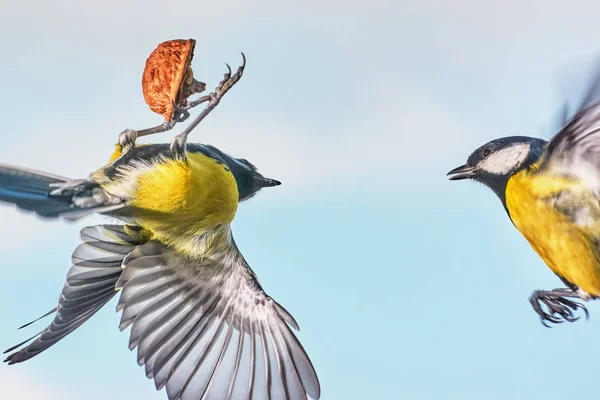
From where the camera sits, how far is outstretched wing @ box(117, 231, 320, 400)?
3.39 meters

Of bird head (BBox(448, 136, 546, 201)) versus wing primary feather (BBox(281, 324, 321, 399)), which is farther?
wing primary feather (BBox(281, 324, 321, 399))

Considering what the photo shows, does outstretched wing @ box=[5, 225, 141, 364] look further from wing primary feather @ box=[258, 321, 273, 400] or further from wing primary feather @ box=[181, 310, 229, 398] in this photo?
wing primary feather @ box=[258, 321, 273, 400]

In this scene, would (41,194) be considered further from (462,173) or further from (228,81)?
(462,173)

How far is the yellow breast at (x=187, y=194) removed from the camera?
292 centimetres

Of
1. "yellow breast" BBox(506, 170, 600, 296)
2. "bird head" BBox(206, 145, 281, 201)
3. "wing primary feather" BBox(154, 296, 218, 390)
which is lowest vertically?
"wing primary feather" BBox(154, 296, 218, 390)

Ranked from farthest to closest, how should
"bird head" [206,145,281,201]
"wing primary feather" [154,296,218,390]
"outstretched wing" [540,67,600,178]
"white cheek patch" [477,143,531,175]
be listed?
"wing primary feather" [154,296,218,390] → "bird head" [206,145,281,201] → "white cheek patch" [477,143,531,175] → "outstretched wing" [540,67,600,178]

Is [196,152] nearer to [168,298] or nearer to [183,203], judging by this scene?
[183,203]

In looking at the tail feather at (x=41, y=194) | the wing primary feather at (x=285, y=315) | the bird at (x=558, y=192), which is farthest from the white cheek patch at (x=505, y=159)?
the tail feather at (x=41, y=194)

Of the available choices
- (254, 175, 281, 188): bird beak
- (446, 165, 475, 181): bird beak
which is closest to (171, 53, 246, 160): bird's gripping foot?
(254, 175, 281, 188): bird beak

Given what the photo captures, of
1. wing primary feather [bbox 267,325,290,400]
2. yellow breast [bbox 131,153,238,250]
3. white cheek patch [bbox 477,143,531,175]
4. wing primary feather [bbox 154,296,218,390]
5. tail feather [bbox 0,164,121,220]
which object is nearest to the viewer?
tail feather [bbox 0,164,121,220]

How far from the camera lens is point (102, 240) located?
3549 millimetres

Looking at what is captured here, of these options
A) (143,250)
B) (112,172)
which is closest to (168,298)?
(143,250)

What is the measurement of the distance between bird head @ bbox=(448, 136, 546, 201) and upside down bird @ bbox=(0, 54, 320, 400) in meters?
0.76

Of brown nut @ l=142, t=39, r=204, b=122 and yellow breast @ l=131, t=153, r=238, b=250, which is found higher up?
brown nut @ l=142, t=39, r=204, b=122
